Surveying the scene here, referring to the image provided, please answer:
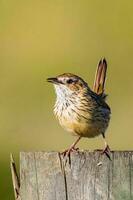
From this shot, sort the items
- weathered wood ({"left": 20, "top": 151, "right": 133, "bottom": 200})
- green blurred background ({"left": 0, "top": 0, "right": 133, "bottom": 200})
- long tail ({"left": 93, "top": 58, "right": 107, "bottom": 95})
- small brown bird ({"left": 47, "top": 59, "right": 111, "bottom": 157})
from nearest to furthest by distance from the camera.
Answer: weathered wood ({"left": 20, "top": 151, "right": 133, "bottom": 200}), small brown bird ({"left": 47, "top": 59, "right": 111, "bottom": 157}), long tail ({"left": 93, "top": 58, "right": 107, "bottom": 95}), green blurred background ({"left": 0, "top": 0, "right": 133, "bottom": 200})

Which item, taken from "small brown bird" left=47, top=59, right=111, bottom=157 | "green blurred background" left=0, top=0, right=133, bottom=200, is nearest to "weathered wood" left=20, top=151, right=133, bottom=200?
"small brown bird" left=47, top=59, right=111, bottom=157

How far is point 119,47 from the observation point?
21.2 metres

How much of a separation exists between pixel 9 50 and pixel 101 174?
1417 centimetres

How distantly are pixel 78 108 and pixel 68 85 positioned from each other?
0.70 feet

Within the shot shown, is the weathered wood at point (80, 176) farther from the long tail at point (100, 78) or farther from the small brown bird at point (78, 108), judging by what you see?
the long tail at point (100, 78)

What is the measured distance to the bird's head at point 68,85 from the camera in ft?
32.0

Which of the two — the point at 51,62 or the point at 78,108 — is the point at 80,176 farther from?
the point at 51,62

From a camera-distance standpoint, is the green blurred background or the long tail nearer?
the long tail

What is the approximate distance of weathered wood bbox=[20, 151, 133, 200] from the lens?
680 cm

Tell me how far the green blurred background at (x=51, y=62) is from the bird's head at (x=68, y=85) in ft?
8.81

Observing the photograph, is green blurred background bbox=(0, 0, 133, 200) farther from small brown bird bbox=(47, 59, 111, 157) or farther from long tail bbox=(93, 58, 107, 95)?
small brown bird bbox=(47, 59, 111, 157)

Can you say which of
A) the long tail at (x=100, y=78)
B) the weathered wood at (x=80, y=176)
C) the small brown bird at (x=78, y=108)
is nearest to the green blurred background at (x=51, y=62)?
the long tail at (x=100, y=78)

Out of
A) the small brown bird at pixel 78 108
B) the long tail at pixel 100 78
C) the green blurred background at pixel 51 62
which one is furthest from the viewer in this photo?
the green blurred background at pixel 51 62

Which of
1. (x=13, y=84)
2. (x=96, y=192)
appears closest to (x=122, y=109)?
(x=13, y=84)
